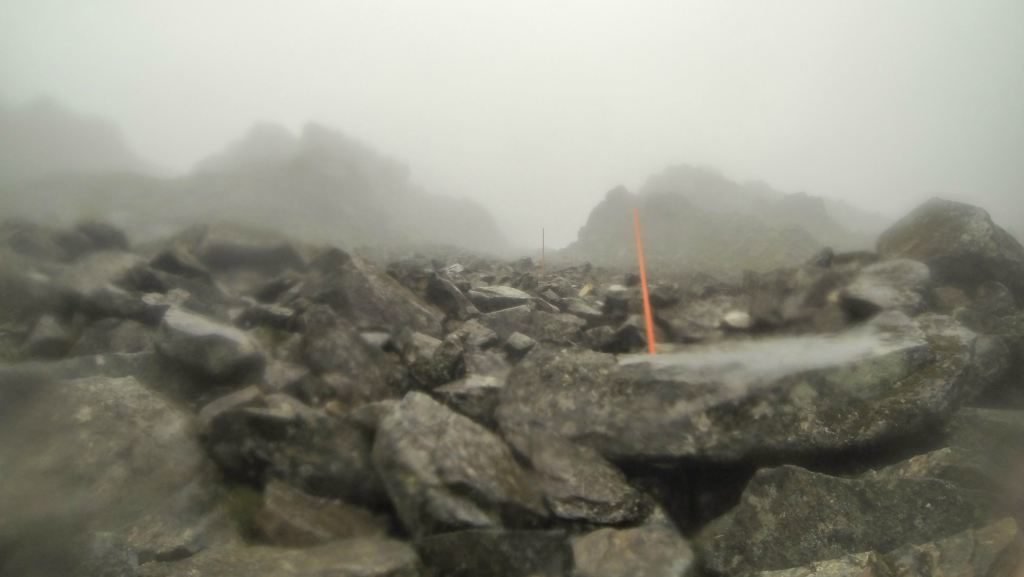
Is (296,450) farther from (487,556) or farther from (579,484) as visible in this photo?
(579,484)

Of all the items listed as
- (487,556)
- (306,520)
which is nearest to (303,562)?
(306,520)

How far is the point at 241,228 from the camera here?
9961mm

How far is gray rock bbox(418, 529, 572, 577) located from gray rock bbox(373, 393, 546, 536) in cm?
9

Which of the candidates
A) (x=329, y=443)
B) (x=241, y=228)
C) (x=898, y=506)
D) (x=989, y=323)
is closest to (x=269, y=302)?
(x=241, y=228)

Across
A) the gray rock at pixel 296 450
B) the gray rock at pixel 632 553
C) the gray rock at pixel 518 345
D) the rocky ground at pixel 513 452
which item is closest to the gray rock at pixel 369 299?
the rocky ground at pixel 513 452

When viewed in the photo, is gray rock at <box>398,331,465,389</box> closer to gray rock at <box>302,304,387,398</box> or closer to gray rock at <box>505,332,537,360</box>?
gray rock at <box>302,304,387,398</box>

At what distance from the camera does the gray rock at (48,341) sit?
20.2 feet

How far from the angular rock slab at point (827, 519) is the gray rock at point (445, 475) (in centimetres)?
138

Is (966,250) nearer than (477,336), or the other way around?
(477,336)

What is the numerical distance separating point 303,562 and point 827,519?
341 centimetres

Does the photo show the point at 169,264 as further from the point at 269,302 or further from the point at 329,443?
the point at 329,443

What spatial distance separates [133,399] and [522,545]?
370 cm

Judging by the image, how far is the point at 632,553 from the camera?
345 centimetres

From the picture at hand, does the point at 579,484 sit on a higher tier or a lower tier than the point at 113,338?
lower
